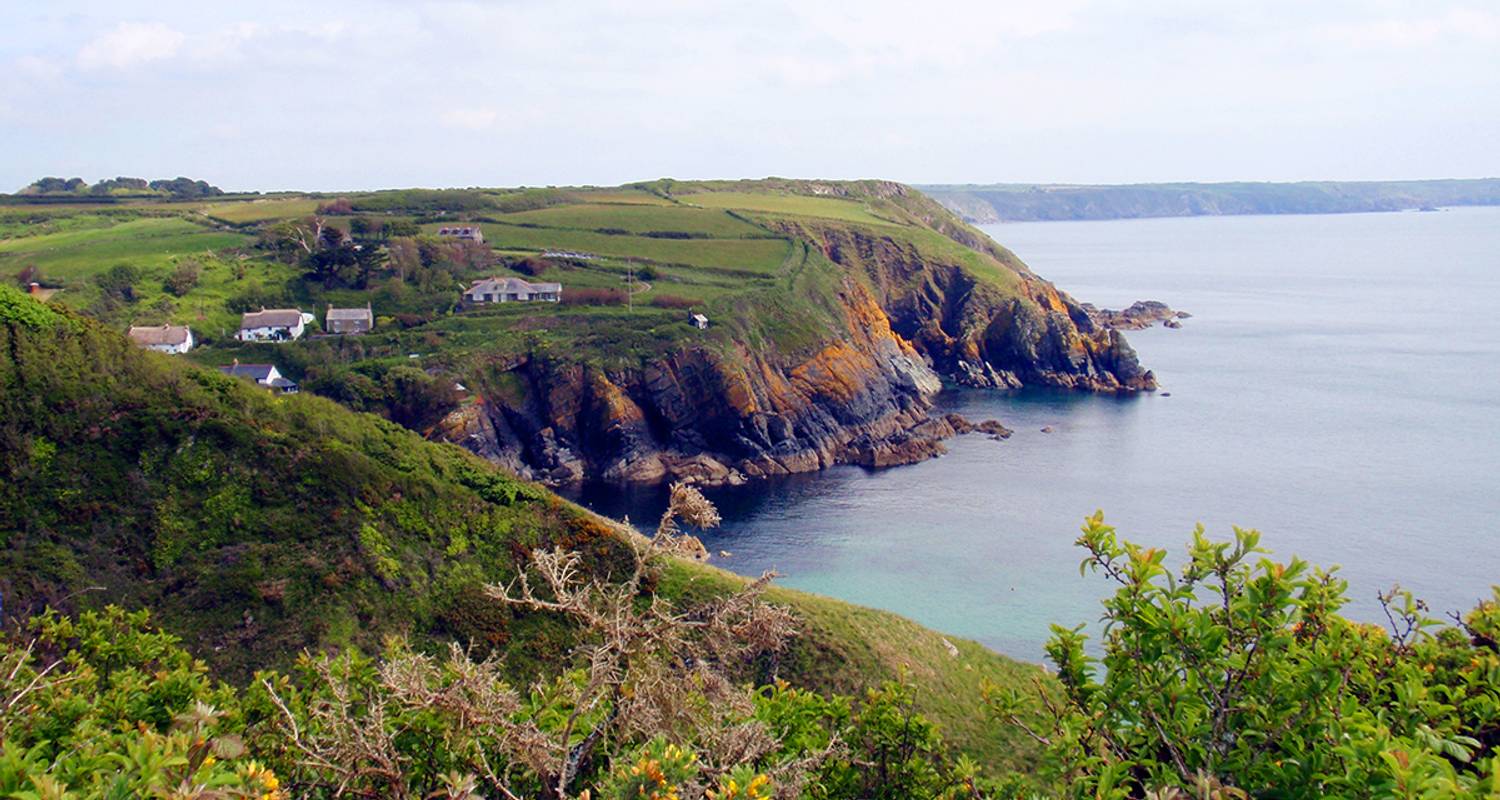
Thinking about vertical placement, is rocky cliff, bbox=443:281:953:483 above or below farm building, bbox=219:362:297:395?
below

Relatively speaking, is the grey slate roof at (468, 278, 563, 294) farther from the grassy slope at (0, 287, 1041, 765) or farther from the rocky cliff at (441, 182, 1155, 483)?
the grassy slope at (0, 287, 1041, 765)

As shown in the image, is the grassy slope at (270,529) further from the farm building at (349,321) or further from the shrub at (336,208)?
the shrub at (336,208)

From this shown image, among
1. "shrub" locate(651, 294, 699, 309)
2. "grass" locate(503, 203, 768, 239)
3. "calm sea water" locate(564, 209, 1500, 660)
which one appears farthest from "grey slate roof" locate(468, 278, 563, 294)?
"grass" locate(503, 203, 768, 239)

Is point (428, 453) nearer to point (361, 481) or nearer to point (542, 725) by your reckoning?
point (361, 481)

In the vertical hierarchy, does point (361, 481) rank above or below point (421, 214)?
below

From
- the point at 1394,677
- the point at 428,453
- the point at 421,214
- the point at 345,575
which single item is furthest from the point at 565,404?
the point at 1394,677

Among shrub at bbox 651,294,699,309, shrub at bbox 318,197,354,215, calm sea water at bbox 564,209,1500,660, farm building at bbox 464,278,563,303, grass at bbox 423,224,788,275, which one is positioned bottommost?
calm sea water at bbox 564,209,1500,660

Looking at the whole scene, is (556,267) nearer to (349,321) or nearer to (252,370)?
(349,321)
